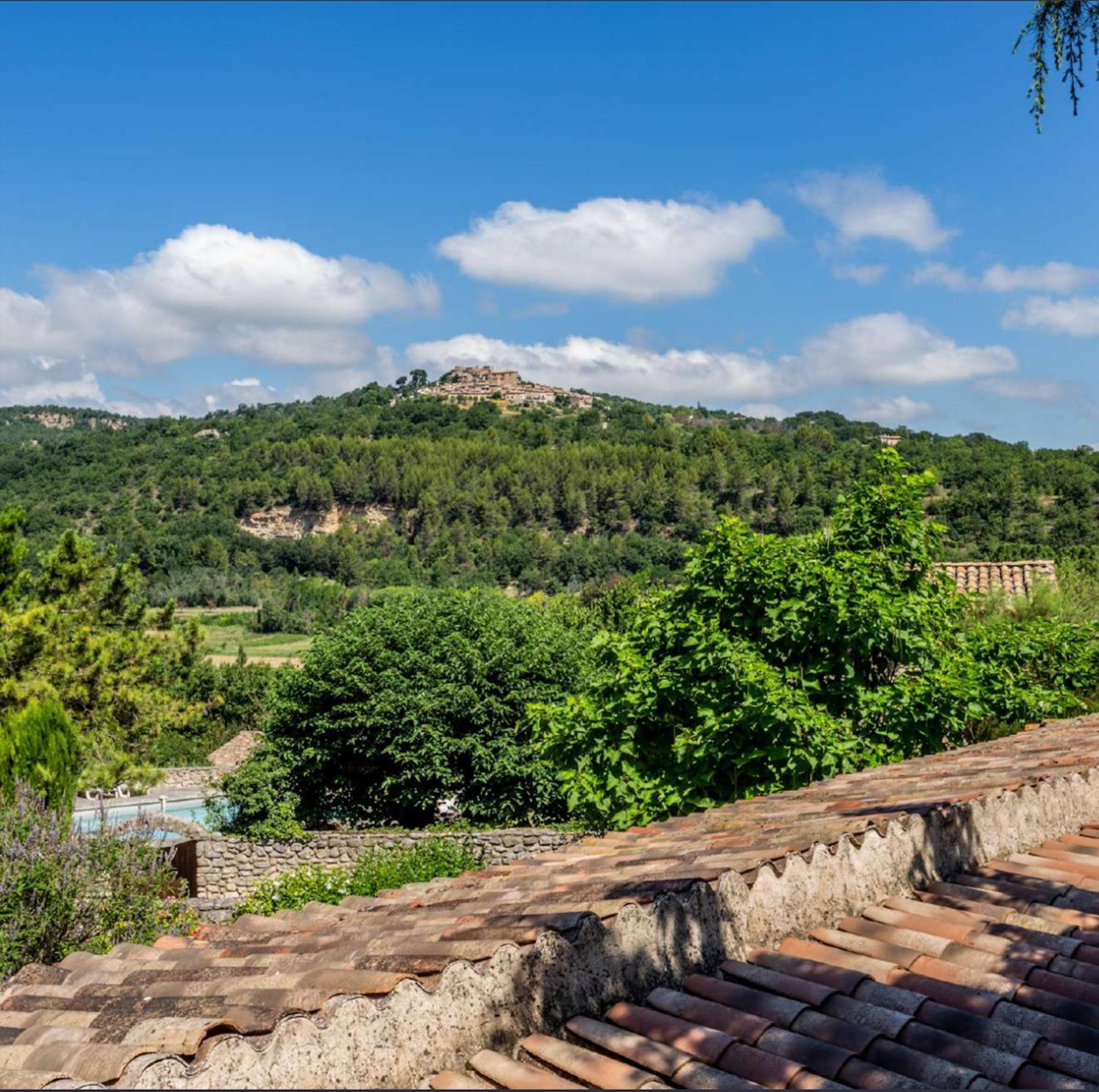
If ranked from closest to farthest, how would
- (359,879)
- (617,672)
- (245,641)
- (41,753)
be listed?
(617,672)
(41,753)
(359,879)
(245,641)

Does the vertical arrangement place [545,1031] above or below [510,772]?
above

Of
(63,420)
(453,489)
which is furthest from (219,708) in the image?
(63,420)

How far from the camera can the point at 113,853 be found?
9273 mm

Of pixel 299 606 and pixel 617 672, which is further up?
pixel 617 672

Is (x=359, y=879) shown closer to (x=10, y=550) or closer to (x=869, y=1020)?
(x=10, y=550)

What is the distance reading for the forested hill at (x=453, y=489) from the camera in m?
76.5

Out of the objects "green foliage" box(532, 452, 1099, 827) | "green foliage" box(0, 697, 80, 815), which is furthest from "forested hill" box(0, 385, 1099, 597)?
"green foliage" box(0, 697, 80, 815)

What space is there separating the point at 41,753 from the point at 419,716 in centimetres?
843

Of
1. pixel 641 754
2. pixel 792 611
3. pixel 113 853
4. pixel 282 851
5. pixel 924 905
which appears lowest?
pixel 282 851

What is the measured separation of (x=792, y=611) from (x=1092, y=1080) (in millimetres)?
6828

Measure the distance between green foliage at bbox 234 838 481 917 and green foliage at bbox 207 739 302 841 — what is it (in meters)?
4.14

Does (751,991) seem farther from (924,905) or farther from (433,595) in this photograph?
(433,595)

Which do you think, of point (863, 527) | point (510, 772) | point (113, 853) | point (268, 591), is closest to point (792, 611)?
point (863, 527)

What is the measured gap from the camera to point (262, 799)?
20656 mm
